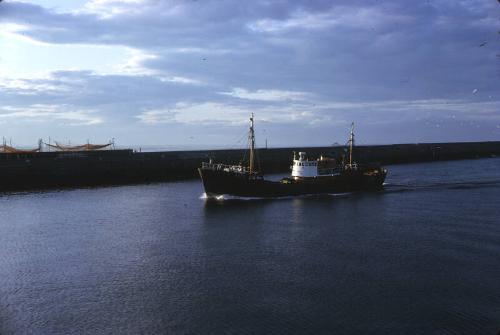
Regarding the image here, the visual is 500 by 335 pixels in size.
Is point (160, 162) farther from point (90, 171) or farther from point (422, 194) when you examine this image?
point (422, 194)

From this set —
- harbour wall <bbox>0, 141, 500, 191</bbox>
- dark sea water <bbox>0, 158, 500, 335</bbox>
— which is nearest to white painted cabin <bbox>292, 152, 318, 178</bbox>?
dark sea water <bbox>0, 158, 500, 335</bbox>

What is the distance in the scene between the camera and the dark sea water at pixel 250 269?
20.7 metres

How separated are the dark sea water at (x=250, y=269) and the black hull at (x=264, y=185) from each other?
7150mm

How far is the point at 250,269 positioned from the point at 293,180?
112 ft

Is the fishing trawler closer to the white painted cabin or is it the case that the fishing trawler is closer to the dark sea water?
the white painted cabin

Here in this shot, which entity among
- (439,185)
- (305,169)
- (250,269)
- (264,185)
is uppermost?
(305,169)

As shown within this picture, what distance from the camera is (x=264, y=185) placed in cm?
5803

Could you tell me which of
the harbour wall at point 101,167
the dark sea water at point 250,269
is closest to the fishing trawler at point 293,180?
the dark sea water at point 250,269

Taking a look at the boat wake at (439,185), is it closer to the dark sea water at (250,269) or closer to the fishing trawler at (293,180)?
the fishing trawler at (293,180)

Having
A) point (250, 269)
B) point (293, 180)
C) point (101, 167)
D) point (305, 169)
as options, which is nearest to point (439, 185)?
point (305, 169)

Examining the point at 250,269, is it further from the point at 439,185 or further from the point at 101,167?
the point at 101,167

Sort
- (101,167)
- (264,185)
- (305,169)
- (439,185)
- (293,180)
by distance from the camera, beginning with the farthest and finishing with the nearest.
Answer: (101,167) < (439,185) < (305,169) < (293,180) < (264,185)

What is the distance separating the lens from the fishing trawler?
57219mm

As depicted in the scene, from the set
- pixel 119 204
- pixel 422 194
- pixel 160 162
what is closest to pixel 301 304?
pixel 119 204
